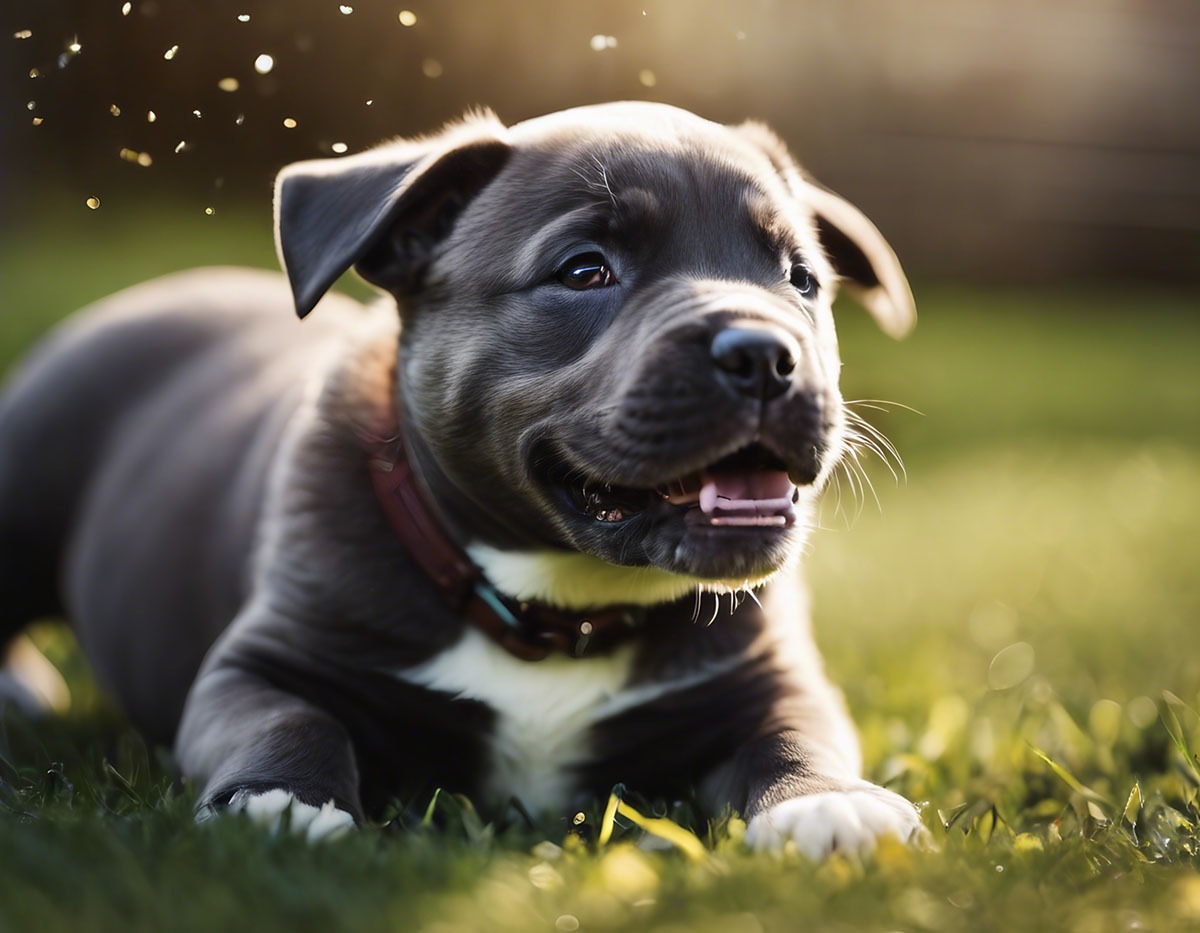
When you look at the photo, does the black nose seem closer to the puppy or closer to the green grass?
the puppy

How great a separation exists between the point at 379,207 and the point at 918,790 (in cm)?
175

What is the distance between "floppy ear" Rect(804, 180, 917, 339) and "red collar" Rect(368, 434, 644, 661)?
3.94ft

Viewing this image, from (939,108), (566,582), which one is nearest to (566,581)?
(566,582)

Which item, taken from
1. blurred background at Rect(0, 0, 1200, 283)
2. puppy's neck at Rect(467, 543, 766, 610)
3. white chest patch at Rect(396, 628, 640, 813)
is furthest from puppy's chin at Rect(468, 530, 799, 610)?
blurred background at Rect(0, 0, 1200, 283)

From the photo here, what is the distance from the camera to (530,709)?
10.3ft

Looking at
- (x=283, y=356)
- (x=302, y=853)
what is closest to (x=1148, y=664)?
(x=283, y=356)

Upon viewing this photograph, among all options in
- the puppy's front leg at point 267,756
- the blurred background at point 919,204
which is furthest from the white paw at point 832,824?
the blurred background at point 919,204

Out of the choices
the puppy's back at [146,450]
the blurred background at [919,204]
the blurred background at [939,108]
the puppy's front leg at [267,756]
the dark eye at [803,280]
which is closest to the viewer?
the puppy's front leg at [267,756]

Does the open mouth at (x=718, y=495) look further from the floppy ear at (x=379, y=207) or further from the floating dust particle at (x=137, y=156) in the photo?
the floating dust particle at (x=137, y=156)

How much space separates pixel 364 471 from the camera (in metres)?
3.40

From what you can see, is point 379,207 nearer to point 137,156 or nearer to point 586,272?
point 586,272

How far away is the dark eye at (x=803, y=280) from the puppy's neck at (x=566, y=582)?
0.73 metres

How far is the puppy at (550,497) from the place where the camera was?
2816 mm

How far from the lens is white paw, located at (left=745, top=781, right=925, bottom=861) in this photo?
2514mm
